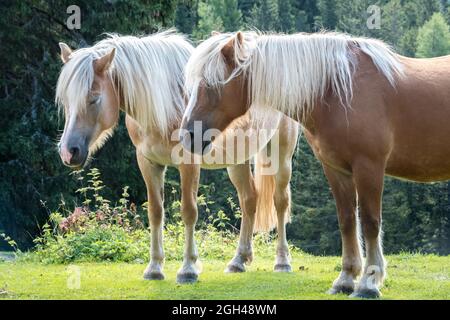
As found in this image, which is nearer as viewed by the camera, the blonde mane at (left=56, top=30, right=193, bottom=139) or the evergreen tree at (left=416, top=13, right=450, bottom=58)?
the blonde mane at (left=56, top=30, right=193, bottom=139)

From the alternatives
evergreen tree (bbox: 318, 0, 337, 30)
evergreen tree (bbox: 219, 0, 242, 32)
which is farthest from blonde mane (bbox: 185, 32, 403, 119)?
evergreen tree (bbox: 318, 0, 337, 30)

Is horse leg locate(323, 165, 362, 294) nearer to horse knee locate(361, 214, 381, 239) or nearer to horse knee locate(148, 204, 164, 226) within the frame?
horse knee locate(361, 214, 381, 239)

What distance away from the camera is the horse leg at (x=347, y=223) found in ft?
21.0

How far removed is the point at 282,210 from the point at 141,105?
244 cm

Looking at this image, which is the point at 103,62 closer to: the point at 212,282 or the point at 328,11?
the point at 212,282

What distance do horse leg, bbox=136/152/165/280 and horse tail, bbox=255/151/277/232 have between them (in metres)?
1.71

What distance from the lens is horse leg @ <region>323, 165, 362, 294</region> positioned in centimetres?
639

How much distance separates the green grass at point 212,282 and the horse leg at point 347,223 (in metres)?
0.18

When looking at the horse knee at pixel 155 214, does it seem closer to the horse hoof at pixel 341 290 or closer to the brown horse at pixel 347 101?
the brown horse at pixel 347 101

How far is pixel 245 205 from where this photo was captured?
28.3 feet

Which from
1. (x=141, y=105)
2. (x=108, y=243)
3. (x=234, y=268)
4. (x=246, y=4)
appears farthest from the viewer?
(x=246, y=4)

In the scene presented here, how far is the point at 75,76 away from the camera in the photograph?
663 cm

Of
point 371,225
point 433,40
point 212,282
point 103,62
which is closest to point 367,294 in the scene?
point 371,225

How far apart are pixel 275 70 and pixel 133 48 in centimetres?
164
